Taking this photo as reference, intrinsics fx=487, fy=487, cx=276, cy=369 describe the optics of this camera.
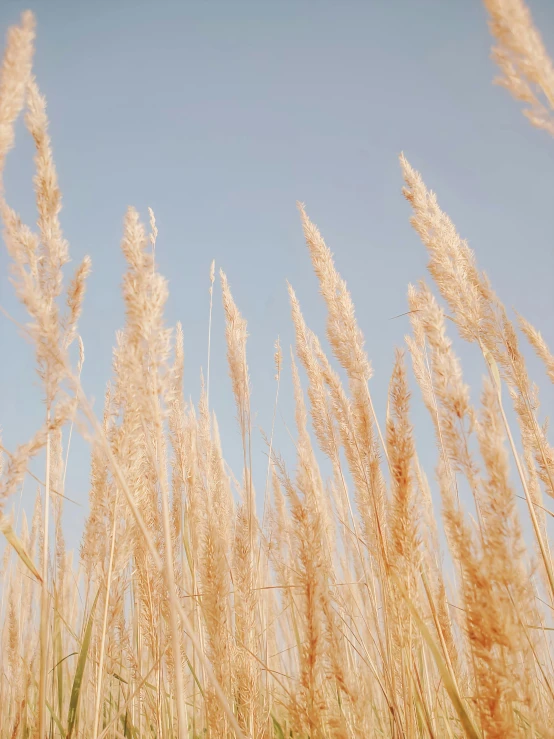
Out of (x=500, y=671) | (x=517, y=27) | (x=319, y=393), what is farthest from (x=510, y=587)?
(x=319, y=393)

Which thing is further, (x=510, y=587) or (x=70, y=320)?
(x=70, y=320)

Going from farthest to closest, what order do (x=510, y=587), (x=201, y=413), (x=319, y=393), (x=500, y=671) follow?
(x=201, y=413), (x=319, y=393), (x=510, y=587), (x=500, y=671)

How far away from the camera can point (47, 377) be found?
1309mm

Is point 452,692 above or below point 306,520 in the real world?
below

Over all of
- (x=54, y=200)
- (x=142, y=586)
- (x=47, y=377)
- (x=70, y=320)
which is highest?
(x=54, y=200)

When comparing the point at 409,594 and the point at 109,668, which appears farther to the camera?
the point at 109,668

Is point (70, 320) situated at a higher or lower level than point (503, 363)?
lower

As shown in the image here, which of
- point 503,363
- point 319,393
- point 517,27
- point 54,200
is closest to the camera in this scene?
point 517,27

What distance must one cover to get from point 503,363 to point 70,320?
1836 mm

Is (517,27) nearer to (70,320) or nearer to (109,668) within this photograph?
(70,320)

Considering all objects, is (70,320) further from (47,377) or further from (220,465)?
(220,465)

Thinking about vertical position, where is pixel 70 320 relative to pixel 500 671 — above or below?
above

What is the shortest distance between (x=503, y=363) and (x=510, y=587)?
4.64 feet

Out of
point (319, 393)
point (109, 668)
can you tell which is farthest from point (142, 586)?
point (319, 393)
